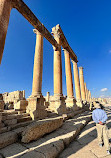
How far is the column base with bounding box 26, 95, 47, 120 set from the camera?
18.8 feet

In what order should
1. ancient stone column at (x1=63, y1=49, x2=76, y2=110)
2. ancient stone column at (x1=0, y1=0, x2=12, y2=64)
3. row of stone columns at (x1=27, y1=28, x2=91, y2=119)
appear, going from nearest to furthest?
ancient stone column at (x1=0, y1=0, x2=12, y2=64), row of stone columns at (x1=27, y1=28, x2=91, y2=119), ancient stone column at (x1=63, y1=49, x2=76, y2=110)

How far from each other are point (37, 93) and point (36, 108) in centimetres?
151

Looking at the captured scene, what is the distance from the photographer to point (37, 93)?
24.4 ft

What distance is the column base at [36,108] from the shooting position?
5.74 meters

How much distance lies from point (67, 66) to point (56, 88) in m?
5.27

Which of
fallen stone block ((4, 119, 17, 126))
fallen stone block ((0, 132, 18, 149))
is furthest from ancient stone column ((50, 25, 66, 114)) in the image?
fallen stone block ((0, 132, 18, 149))

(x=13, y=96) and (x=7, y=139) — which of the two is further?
(x=13, y=96)

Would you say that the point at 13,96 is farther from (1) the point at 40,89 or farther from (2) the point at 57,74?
(1) the point at 40,89

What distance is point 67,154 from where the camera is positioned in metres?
2.90

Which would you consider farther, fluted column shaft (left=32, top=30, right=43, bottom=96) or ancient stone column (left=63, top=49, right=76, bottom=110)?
ancient stone column (left=63, top=49, right=76, bottom=110)

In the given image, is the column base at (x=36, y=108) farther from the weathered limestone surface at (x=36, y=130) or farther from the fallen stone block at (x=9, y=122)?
the weathered limestone surface at (x=36, y=130)

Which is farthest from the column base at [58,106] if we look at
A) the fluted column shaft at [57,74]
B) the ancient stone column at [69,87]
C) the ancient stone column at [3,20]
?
the ancient stone column at [3,20]

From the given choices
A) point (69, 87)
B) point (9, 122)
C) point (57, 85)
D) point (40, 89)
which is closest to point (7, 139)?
point (9, 122)

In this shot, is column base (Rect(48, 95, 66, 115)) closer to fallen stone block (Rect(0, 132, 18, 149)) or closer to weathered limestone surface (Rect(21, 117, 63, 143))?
weathered limestone surface (Rect(21, 117, 63, 143))
